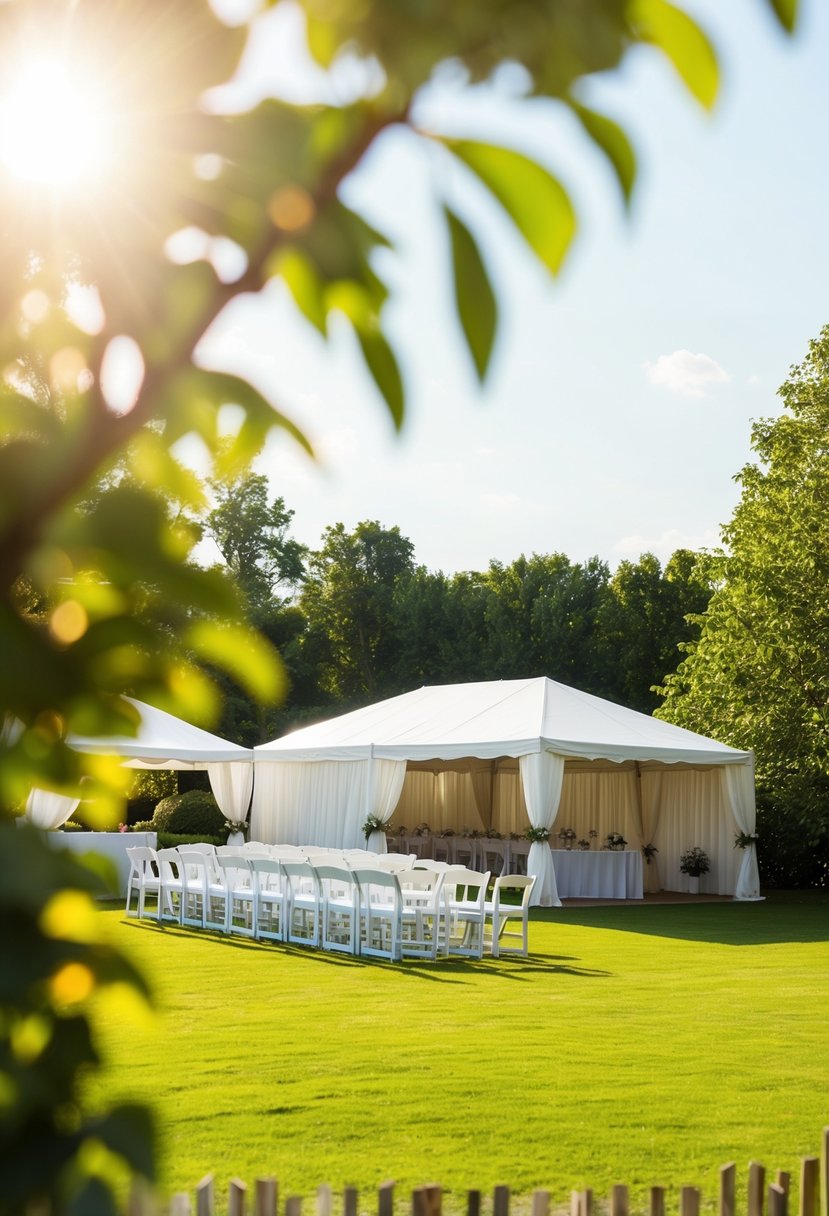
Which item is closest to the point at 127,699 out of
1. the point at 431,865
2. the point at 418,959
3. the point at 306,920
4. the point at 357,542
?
the point at 418,959

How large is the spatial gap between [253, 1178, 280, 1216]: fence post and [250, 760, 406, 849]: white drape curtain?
63.4ft

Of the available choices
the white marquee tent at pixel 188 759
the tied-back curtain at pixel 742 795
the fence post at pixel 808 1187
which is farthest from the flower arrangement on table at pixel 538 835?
the fence post at pixel 808 1187

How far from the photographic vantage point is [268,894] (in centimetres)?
1603

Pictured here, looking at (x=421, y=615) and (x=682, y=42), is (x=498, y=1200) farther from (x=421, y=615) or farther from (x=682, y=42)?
(x=421, y=615)

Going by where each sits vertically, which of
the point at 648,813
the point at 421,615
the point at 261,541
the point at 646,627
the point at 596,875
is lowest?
the point at 596,875

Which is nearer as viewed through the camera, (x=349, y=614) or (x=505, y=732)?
(x=505, y=732)

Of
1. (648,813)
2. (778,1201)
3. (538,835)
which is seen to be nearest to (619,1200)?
(778,1201)

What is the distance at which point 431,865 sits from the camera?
50.6 ft

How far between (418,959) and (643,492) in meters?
28.5

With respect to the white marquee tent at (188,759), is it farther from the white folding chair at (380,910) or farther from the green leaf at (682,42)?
the green leaf at (682,42)

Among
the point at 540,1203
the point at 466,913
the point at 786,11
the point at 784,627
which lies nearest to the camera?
the point at 786,11

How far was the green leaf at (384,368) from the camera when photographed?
0.77 m

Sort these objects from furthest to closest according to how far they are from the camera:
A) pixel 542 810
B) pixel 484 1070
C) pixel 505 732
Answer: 1. pixel 505 732
2. pixel 542 810
3. pixel 484 1070

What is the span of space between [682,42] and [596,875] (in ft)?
76.1
